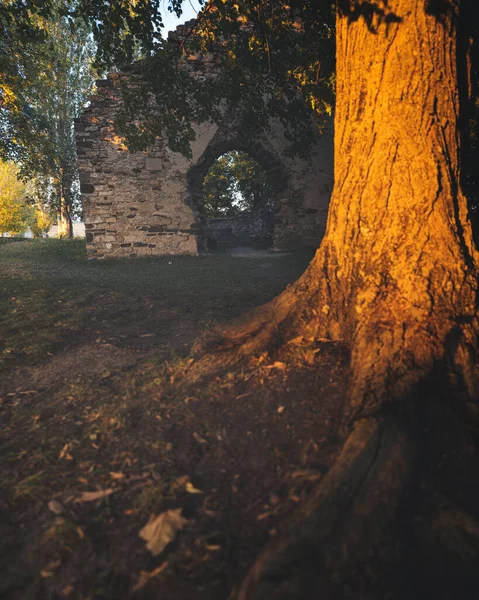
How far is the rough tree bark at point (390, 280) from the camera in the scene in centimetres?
158

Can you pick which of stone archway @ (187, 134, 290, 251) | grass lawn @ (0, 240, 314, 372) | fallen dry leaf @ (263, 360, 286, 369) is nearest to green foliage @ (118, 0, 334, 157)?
grass lawn @ (0, 240, 314, 372)

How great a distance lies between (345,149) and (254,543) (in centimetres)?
260

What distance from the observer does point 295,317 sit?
9.46 ft

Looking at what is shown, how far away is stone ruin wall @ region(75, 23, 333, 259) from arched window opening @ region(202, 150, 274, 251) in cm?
486

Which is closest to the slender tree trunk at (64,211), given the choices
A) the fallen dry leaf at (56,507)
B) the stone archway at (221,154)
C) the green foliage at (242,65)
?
the stone archway at (221,154)

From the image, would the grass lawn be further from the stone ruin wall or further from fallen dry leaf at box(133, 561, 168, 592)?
fallen dry leaf at box(133, 561, 168, 592)

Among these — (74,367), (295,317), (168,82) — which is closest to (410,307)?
(295,317)

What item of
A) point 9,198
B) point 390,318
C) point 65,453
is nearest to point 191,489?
point 65,453

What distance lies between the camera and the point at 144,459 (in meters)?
1.94

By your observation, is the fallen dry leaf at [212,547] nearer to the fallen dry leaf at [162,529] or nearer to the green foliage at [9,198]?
the fallen dry leaf at [162,529]

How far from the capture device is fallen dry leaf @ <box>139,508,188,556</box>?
1.43 meters

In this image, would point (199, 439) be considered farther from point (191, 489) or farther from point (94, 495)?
point (94, 495)

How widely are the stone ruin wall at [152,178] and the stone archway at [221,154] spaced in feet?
0.10

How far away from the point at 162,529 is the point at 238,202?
20.5 meters
